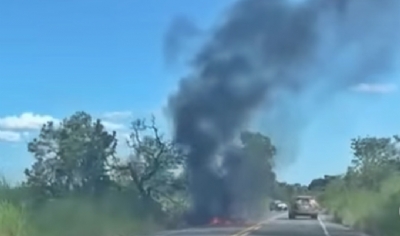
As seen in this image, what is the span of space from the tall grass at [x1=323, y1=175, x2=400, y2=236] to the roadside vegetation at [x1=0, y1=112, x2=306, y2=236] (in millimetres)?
7916

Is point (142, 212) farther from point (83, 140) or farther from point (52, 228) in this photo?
point (52, 228)

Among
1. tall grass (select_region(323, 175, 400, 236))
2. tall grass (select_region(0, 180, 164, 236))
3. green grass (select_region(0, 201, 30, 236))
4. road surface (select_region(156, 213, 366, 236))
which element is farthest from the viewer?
tall grass (select_region(323, 175, 400, 236))

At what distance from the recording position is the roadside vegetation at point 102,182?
34.5 metres

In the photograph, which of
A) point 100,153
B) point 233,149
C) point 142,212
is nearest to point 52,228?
point 142,212

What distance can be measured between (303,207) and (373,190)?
39.7 ft

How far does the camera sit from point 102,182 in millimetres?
46656

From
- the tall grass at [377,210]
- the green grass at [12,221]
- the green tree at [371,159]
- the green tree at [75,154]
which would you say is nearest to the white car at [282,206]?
the green tree at [371,159]

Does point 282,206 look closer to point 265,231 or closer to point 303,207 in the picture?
point 303,207

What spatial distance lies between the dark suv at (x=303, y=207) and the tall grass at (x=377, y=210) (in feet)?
11.7

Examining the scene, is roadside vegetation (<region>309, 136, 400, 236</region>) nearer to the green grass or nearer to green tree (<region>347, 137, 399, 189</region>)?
green tree (<region>347, 137, 399, 189</region>)

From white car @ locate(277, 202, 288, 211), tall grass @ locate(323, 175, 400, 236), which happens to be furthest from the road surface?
white car @ locate(277, 202, 288, 211)

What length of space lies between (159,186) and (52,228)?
2500 centimetres

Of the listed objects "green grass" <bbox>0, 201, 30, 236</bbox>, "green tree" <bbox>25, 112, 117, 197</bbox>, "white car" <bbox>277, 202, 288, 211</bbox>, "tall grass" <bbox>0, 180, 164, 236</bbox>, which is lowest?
"green grass" <bbox>0, 201, 30, 236</bbox>

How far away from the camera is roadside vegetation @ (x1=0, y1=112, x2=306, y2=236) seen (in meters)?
34.5
